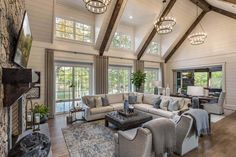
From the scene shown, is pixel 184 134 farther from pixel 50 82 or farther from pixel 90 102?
pixel 50 82

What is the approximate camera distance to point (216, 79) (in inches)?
312

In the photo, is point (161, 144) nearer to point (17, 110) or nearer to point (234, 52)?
point (17, 110)

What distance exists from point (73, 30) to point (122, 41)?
2881 mm

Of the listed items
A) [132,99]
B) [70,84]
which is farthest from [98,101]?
[70,84]

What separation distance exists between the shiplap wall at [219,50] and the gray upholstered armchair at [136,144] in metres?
7.26

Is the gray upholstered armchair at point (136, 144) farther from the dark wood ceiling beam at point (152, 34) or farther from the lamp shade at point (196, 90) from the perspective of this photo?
the dark wood ceiling beam at point (152, 34)

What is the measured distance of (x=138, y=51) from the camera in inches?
340

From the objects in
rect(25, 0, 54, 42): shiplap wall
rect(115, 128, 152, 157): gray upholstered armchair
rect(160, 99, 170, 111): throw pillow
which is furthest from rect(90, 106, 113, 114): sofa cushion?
rect(25, 0, 54, 42): shiplap wall

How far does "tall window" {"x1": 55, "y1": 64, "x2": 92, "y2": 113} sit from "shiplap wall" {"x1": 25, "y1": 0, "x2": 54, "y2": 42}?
1414 millimetres

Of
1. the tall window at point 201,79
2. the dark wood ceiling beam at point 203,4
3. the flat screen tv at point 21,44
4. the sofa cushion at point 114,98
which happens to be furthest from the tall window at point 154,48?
the flat screen tv at point 21,44

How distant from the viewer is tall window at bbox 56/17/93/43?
21.0 ft

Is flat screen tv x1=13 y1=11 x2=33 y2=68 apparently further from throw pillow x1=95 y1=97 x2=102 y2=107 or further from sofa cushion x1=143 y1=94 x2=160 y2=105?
sofa cushion x1=143 y1=94 x2=160 y2=105

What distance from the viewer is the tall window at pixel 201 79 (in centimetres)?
836

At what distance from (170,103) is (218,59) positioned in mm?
4867
